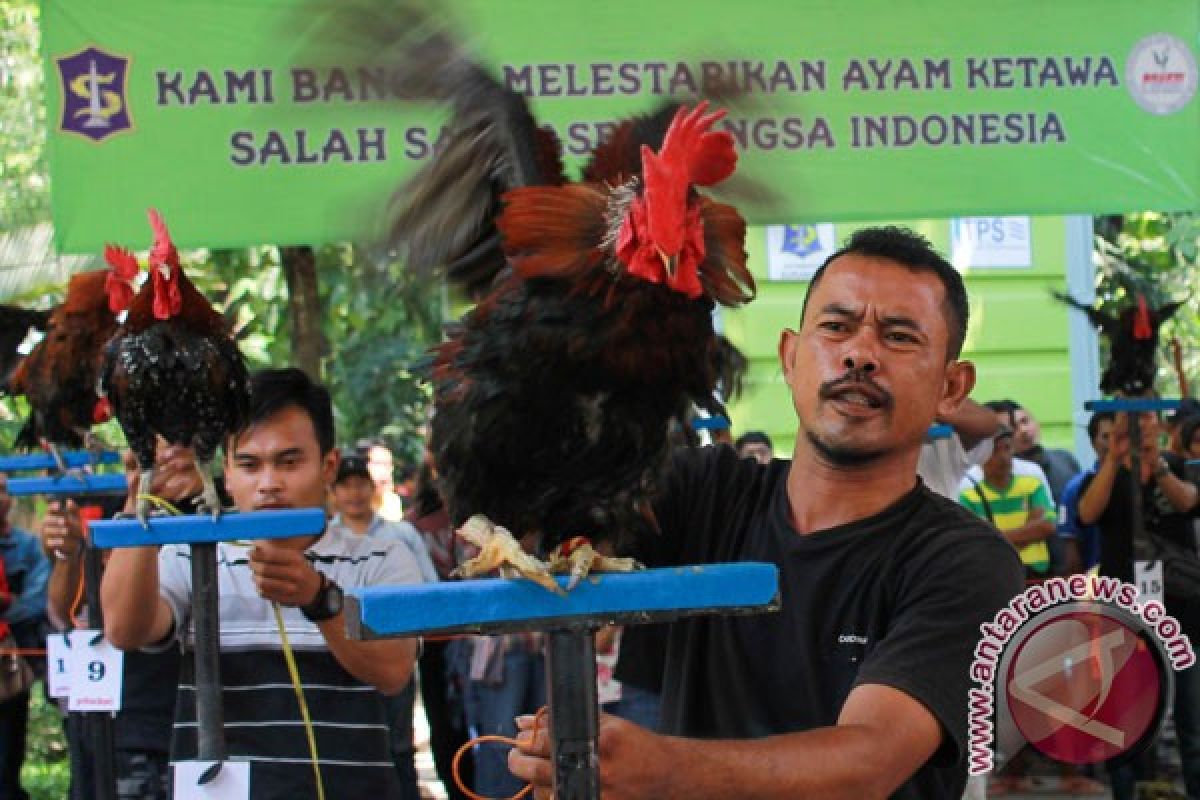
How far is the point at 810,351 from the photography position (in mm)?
2174

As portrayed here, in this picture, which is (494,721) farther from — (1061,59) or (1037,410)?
(1037,410)

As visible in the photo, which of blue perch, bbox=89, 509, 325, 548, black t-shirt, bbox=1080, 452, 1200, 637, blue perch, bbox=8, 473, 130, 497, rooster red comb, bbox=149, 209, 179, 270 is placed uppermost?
rooster red comb, bbox=149, 209, 179, 270

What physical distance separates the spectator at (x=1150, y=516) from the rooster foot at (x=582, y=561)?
3942 mm

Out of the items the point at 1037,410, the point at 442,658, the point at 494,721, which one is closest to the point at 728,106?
the point at 494,721

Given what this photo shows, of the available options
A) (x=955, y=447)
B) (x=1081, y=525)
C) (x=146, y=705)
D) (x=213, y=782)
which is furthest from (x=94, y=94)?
(x=1081, y=525)

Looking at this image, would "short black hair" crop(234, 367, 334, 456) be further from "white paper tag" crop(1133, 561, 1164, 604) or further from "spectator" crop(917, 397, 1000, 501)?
"white paper tag" crop(1133, 561, 1164, 604)

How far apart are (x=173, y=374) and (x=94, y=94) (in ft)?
5.25

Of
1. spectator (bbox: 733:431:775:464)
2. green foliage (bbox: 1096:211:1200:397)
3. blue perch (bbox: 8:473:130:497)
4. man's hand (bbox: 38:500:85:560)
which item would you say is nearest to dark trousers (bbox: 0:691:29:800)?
man's hand (bbox: 38:500:85:560)

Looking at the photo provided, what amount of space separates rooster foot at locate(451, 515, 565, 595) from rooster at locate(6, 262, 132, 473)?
209cm

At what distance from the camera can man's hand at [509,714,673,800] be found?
5.24ft

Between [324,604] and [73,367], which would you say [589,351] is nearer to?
[324,604]

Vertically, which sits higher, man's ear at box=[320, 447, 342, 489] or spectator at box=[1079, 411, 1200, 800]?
man's ear at box=[320, 447, 342, 489]

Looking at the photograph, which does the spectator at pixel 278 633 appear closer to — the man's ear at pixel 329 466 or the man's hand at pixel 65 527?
the man's ear at pixel 329 466

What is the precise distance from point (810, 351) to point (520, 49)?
2362 mm
